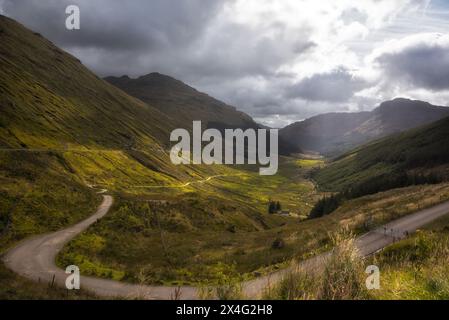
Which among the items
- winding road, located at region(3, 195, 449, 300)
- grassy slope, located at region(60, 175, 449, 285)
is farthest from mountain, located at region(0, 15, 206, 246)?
grassy slope, located at region(60, 175, 449, 285)

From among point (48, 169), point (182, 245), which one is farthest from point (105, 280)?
point (48, 169)

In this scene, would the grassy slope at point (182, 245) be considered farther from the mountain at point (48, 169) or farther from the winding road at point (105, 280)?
the mountain at point (48, 169)

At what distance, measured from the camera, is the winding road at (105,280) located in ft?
79.2

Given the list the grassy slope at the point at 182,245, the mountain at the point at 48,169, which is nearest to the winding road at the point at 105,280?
the grassy slope at the point at 182,245

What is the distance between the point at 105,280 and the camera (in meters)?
29.0

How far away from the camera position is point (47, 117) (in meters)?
186

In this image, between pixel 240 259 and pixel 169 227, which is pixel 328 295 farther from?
pixel 169 227

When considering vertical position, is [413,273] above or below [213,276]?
above

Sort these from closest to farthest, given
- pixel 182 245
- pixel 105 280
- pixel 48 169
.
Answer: pixel 105 280
pixel 182 245
pixel 48 169

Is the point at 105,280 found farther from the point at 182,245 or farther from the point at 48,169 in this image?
the point at 48,169

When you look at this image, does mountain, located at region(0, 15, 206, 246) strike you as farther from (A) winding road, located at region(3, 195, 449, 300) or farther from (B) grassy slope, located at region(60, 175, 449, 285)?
(B) grassy slope, located at region(60, 175, 449, 285)

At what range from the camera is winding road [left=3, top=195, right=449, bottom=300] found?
2412 cm
